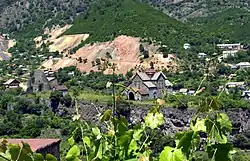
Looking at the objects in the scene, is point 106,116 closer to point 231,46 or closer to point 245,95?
point 245,95

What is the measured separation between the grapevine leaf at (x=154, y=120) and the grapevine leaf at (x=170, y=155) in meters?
0.35

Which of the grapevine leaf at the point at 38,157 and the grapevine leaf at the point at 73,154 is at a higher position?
the grapevine leaf at the point at 38,157

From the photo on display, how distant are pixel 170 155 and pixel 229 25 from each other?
65919 mm

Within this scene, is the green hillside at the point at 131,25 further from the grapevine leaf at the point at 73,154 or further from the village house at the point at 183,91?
the grapevine leaf at the point at 73,154

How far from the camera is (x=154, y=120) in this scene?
2535 millimetres

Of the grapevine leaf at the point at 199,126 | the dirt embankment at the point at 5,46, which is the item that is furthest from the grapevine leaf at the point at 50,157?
the dirt embankment at the point at 5,46

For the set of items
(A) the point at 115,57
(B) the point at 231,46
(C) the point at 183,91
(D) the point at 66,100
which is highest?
(B) the point at 231,46

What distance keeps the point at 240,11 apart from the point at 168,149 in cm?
7290

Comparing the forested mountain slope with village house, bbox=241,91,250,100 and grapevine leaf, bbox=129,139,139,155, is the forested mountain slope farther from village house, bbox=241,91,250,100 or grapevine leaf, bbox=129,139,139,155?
grapevine leaf, bbox=129,139,139,155

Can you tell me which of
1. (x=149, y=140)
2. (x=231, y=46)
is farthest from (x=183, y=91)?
(x=149, y=140)

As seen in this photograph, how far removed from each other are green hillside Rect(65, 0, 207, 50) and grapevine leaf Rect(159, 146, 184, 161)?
5102 cm

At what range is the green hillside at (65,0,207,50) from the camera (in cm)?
5634

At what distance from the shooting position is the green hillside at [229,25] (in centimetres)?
6009

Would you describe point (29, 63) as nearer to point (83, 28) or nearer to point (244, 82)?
point (83, 28)
